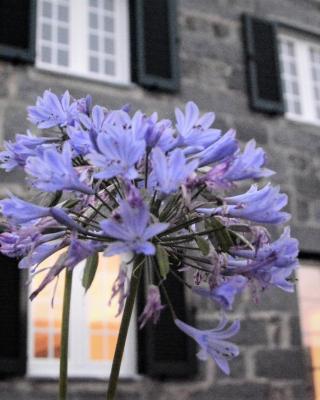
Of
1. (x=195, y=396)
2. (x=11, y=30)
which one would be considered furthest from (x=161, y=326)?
Result: (x=11, y=30)

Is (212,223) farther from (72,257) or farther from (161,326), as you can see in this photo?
(161,326)

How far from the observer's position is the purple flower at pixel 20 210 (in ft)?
3.85

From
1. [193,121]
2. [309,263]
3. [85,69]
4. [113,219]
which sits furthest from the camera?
[309,263]

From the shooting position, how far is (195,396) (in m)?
6.58

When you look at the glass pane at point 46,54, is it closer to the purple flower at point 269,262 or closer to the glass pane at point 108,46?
the glass pane at point 108,46

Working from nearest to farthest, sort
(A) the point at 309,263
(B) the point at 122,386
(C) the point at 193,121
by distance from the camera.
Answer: (C) the point at 193,121
(B) the point at 122,386
(A) the point at 309,263

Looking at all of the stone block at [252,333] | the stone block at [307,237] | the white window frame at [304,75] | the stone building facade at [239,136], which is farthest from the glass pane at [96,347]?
the white window frame at [304,75]

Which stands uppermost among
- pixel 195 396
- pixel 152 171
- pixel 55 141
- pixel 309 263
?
pixel 309 263

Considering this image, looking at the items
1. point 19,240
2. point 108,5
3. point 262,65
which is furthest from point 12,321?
point 19,240

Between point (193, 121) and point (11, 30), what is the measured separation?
564 centimetres

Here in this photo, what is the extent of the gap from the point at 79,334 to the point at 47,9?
10.2 ft

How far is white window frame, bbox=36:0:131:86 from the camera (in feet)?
23.3

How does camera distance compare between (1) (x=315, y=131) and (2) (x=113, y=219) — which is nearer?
(2) (x=113, y=219)

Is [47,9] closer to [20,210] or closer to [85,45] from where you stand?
[85,45]
